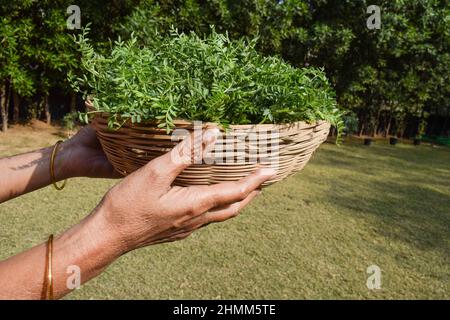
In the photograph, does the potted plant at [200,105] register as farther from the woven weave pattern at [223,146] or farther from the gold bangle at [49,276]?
the gold bangle at [49,276]

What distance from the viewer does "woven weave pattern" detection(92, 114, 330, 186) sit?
1.52 metres

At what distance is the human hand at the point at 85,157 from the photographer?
2.30 m

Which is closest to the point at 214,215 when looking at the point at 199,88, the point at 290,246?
the point at 199,88

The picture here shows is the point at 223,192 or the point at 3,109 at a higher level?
the point at 223,192

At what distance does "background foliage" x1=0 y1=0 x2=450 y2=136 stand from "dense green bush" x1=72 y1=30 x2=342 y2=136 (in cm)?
562

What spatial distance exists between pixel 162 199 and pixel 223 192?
0.25 m

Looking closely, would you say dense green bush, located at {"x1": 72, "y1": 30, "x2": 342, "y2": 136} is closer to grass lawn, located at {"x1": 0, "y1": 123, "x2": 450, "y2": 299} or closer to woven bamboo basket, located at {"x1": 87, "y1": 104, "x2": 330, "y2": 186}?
woven bamboo basket, located at {"x1": 87, "y1": 104, "x2": 330, "y2": 186}

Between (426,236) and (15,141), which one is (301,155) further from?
(15,141)

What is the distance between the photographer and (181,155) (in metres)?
1.48

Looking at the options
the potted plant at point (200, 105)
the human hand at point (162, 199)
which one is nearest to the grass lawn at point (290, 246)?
the human hand at point (162, 199)

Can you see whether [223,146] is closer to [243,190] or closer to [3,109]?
[243,190]

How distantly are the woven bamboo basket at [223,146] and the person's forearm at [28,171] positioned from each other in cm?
66

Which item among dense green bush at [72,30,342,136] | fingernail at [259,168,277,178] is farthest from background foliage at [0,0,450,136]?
fingernail at [259,168,277,178]

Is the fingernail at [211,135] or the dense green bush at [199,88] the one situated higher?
the dense green bush at [199,88]
